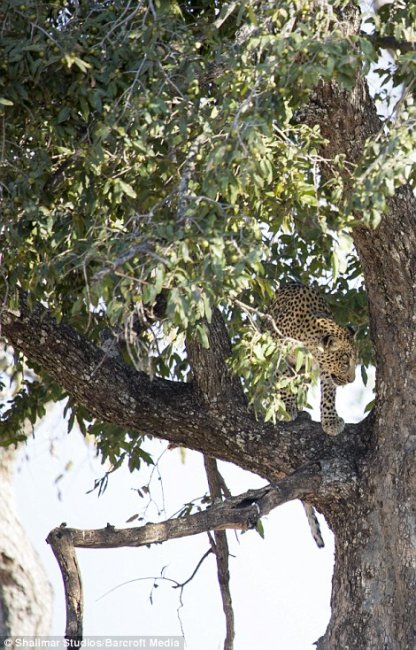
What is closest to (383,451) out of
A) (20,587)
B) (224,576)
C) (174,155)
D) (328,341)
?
(328,341)

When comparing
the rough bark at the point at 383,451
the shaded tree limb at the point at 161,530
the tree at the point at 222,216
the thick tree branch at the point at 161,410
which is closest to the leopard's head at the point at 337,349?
the tree at the point at 222,216

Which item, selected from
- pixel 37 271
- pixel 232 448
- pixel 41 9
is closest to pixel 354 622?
pixel 232 448

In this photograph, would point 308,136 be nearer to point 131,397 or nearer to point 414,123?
point 414,123

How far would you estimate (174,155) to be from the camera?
5672 millimetres

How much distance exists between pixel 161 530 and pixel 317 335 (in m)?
2.11

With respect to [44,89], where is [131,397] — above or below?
below

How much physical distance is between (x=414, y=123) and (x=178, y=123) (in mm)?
1035

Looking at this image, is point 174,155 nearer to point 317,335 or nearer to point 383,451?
point 383,451

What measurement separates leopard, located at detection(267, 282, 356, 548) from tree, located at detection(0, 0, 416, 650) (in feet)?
1.34

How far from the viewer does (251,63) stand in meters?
5.39

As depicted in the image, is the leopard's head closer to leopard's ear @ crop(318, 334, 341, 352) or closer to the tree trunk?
leopard's ear @ crop(318, 334, 341, 352)

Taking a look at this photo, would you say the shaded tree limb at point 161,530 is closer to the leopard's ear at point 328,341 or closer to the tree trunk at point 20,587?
the leopard's ear at point 328,341

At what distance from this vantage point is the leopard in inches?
299

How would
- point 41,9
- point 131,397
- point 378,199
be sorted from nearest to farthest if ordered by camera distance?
1. point 378,199
2. point 41,9
3. point 131,397
